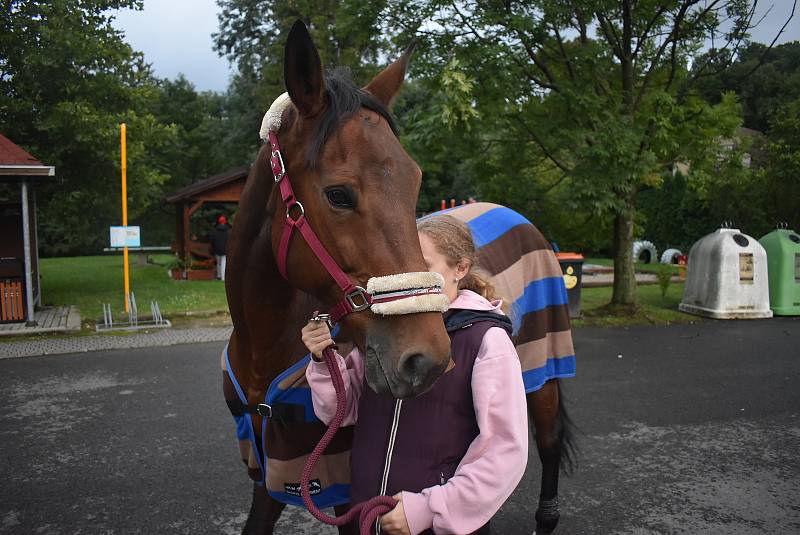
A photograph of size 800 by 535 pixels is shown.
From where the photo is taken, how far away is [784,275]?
10.7 metres

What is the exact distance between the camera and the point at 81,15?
457 inches

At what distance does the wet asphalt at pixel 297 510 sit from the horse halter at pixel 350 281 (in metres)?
2.28

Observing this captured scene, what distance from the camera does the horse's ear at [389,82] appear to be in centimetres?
187

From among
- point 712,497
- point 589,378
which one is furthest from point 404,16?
point 712,497

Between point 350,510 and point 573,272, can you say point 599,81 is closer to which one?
point 573,272

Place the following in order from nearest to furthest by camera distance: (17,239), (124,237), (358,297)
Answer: (358,297) < (17,239) < (124,237)

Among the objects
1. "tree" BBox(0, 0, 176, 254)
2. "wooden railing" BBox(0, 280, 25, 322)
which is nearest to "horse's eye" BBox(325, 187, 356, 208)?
"wooden railing" BBox(0, 280, 25, 322)

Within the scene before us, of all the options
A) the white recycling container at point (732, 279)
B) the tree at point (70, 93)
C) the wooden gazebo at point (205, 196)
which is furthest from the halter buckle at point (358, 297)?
the wooden gazebo at point (205, 196)

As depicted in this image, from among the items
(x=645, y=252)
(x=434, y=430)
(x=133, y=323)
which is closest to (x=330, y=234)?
(x=434, y=430)

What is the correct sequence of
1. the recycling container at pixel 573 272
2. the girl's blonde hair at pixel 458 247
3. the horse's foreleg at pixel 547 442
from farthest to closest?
the recycling container at pixel 573 272 → the horse's foreleg at pixel 547 442 → the girl's blonde hair at pixel 458 247

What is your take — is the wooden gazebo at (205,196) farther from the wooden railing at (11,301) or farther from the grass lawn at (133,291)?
the wooden railing at (11,301)

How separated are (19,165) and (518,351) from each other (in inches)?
337

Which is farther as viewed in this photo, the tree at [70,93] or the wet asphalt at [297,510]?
the tree at [70,93]

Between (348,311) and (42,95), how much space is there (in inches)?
504
